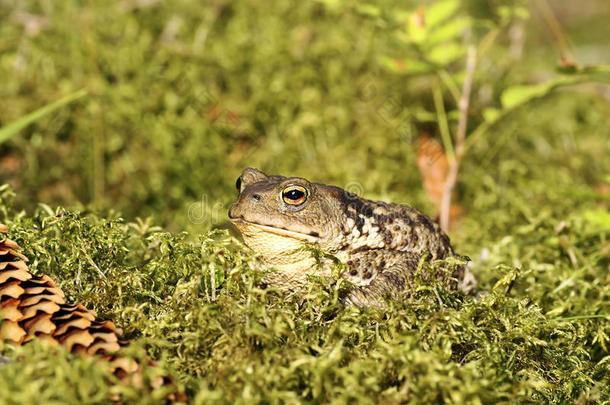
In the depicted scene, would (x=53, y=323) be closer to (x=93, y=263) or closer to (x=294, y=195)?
(x=93, y=263)

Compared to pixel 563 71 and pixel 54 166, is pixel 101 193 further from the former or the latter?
pixel 563 71

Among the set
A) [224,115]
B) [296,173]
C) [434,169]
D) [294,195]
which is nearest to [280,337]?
[294,195]

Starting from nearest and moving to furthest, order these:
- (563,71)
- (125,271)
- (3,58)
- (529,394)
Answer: (529,394) < (125,271) < (563,71) < (3,58)

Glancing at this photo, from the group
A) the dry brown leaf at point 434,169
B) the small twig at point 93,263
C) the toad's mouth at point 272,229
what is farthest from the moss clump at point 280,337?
the dry brown leaf at point 434,169

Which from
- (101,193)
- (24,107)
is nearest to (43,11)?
(24,107)

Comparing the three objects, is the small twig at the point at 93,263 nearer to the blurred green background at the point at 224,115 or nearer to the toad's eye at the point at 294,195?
the toad's eye at the point at 294,195

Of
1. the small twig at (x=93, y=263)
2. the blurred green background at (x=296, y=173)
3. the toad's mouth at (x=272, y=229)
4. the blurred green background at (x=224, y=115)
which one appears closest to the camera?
the blurred green background at (x=296, y=173)
